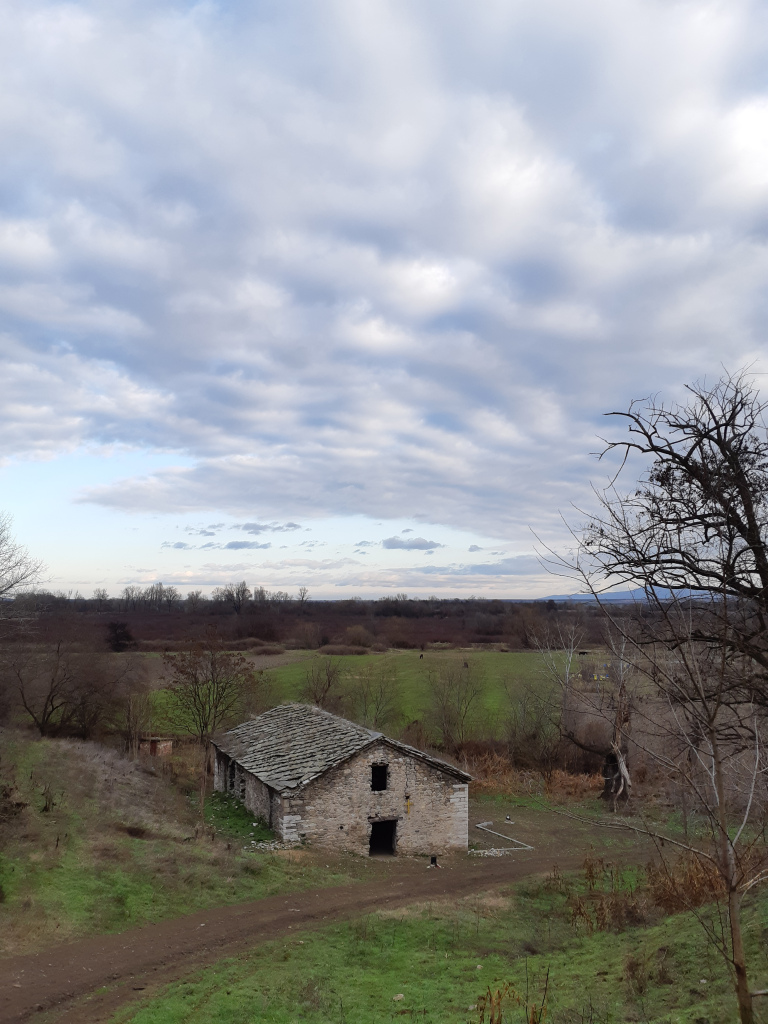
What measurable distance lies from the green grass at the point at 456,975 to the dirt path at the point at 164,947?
0.76 meters

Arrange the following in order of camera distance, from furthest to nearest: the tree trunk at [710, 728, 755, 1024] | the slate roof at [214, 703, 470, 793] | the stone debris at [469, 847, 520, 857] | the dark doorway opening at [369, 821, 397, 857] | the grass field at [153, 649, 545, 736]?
the grass field at [153, 649, 545, 736] → the stone debris at [469, 847, 520, 857] → the dark doorway opening at [369, 821, 397, 857] → the slate roof at [214, 703, 470, 793] → the tree trunk at [710, 728, 755, 1024]

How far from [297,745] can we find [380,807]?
504 centimetres

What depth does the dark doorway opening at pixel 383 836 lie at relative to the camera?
24172 millimetres

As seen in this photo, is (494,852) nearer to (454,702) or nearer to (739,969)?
(739,969)

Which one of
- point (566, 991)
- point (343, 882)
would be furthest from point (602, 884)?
point (566, 991)

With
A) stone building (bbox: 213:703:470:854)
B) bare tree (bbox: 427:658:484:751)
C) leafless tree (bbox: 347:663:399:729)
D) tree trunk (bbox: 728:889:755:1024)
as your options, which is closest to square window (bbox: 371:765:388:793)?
stone building (bbox: 213:703:470:854)

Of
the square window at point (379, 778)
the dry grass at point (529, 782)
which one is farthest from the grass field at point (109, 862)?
the dry grass at point (529, 782)

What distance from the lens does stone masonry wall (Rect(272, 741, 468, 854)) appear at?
22766mm

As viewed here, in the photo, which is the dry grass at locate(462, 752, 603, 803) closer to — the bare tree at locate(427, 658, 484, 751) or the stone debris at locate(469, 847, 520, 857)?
the bare tree at locate(427, 658, 484, 751)

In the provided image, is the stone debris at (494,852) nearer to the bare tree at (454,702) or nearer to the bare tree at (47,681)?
the bare tree at (454,702)

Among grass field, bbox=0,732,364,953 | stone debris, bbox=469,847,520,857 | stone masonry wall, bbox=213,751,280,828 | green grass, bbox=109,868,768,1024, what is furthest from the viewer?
stone masonry wall, bbox=213,751,280,828

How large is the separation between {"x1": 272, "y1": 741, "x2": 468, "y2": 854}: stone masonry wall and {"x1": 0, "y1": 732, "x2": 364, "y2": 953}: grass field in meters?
1.44

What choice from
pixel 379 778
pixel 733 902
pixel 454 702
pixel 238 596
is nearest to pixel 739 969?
pixel 733 902

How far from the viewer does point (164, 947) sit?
46.1ft
